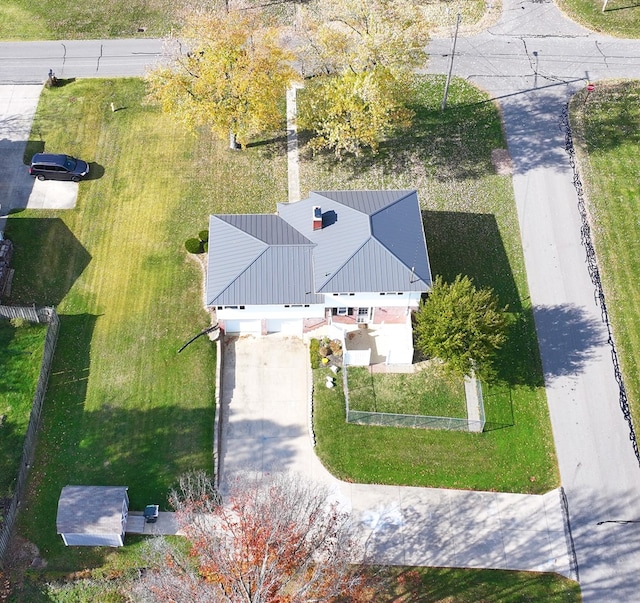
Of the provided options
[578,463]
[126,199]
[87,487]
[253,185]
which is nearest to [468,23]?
[253,185]

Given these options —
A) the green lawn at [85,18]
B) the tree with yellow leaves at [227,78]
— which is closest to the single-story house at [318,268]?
the tree with yellow leaves at [227,78]

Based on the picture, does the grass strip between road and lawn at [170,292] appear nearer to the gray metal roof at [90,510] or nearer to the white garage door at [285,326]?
the gray metal roof at [90,510]

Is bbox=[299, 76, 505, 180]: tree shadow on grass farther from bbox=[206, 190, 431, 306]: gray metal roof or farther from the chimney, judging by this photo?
the chimney

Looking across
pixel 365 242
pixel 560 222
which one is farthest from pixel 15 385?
pixel 560 222

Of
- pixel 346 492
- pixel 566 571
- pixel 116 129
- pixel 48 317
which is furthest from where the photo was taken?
pixel 116 129

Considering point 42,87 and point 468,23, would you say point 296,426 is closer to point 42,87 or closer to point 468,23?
point 42,87

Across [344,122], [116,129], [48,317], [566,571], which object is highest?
[344,122]

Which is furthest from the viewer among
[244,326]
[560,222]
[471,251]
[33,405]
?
[560,222]

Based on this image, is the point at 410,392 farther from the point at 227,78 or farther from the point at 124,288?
the point at 227,78
